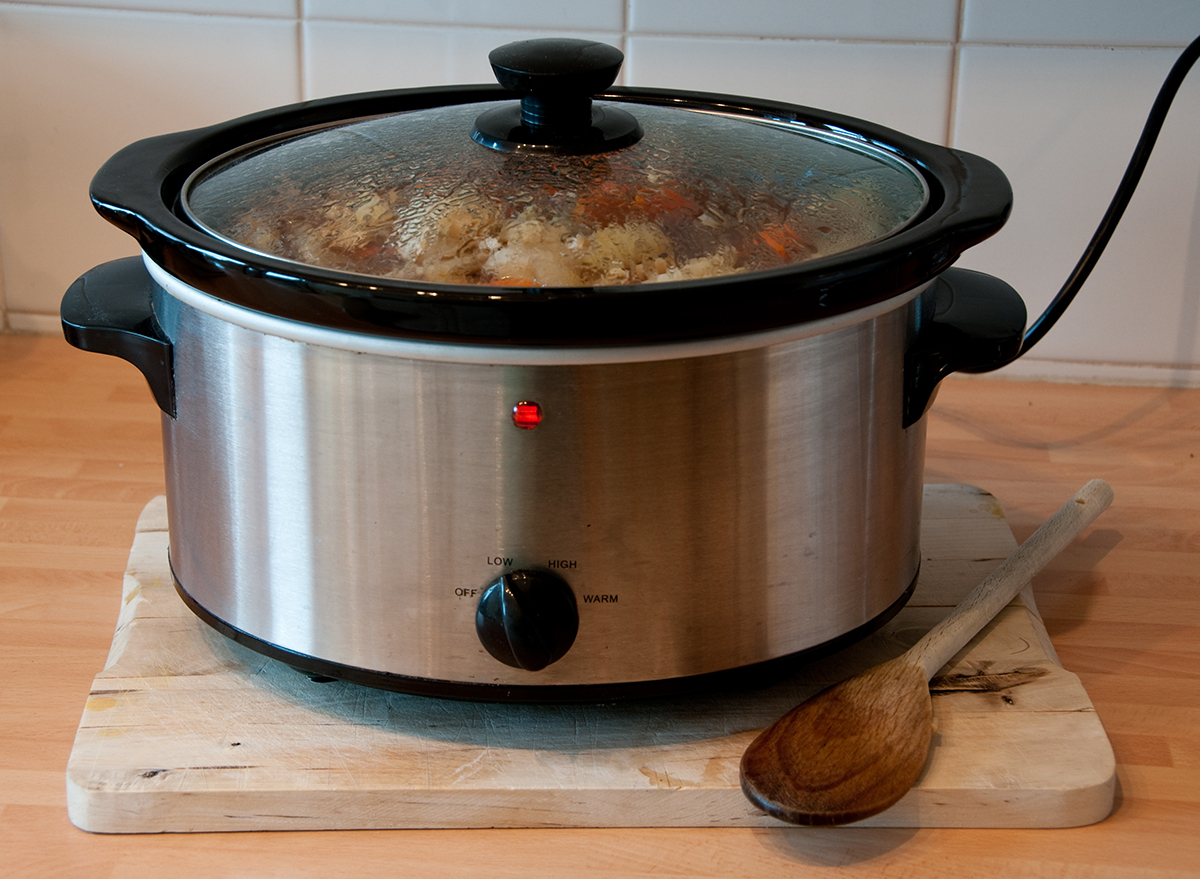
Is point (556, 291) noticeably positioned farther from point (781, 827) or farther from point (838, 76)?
point (838, 76)

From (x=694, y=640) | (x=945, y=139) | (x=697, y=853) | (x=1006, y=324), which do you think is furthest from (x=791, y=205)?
(x=945, y=139)

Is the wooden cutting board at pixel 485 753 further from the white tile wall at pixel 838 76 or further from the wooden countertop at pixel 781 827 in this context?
the white tile wall at pixel 838 76

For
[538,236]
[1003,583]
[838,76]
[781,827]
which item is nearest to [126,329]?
[538,236]

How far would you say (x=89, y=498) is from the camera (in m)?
1.02

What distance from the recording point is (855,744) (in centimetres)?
67

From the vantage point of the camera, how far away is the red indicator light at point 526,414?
Answer: 60 centimetres

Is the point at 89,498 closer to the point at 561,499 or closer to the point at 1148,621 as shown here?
the point at 561,499

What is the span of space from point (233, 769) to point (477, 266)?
1.01ft

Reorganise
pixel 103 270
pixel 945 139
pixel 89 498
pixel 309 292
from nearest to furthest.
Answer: pixel 309 292 < pixel 103 270 < pixel 89 498 < pixel 945 139

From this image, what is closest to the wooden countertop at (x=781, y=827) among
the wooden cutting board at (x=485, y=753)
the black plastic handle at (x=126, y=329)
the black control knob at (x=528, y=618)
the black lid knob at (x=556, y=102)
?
the wooden cutting board at (x=485, y=753)

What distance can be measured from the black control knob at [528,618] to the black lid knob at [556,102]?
0.26 m

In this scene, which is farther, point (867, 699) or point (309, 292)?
point (867, 699)

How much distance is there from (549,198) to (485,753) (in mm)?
314

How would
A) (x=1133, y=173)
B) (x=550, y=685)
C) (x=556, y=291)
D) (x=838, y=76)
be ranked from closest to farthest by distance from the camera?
1. (x=556, y=291)
2. (x=550, y=685)
3. (x=1133, y=173)
4. (x=838, y=76)
